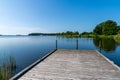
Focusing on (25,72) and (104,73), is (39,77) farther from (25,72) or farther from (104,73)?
(104,73)

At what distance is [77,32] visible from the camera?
81312mm

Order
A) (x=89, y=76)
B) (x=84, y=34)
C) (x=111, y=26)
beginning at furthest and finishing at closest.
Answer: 1. (x=84, y=34)
2. (x=111, y=26)
3. (x=89, y=76)

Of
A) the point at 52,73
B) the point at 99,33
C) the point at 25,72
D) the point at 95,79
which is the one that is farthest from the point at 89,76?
the point at 99,33

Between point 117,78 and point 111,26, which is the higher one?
point 111,26

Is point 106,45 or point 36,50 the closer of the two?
point 36,50

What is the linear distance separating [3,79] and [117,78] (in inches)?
170

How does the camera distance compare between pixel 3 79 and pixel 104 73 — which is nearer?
pixel 104 73

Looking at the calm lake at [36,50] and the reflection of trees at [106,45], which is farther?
the reflection of trees at [106,45]

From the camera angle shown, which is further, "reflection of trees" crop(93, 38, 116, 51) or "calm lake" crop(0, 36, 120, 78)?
"reflection of trees" crop(93, 38, 116, 51)

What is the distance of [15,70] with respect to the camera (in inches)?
355

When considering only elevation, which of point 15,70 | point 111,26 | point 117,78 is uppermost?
point 111,26

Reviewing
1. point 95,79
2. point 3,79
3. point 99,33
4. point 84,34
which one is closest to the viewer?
point 95,79

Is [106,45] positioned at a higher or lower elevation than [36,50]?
higher

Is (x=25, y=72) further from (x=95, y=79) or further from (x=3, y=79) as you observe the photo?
(x=95, y=79)
